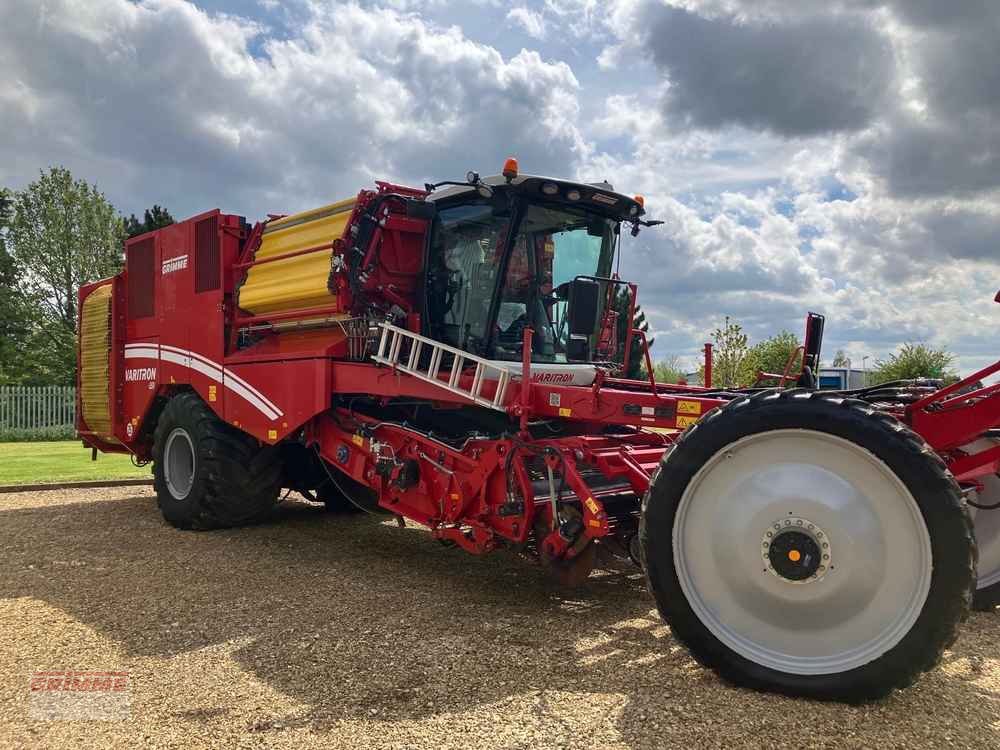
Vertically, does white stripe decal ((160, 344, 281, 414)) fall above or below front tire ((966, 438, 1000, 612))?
above

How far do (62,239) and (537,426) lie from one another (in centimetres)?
3139

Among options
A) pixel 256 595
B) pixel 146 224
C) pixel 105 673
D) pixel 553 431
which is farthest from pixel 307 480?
pixel 146 224

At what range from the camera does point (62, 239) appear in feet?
103

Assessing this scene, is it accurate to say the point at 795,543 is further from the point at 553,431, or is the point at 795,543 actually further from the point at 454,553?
the point at 454,553

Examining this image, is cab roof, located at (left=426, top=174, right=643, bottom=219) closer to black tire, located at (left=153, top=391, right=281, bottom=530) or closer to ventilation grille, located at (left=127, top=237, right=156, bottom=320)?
black tire, located at (left=153, top=391, right=281, bottom=530)

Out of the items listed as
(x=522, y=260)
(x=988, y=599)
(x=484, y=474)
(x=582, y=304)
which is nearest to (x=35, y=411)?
(x=522, y=260)

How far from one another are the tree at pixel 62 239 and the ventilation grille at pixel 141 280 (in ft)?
79.3

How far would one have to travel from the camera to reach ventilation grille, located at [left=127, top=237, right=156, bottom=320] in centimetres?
867

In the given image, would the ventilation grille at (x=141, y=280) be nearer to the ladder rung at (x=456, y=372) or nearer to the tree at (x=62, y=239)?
the ladder rung at (x=456, y=372)

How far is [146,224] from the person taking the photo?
110ft

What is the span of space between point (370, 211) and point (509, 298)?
4.79 feet

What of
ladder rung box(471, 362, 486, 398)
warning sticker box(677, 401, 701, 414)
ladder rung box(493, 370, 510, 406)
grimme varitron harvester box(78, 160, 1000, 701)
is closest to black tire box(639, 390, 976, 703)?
grimme varitron harvester box(78, 160, 1000, 701)

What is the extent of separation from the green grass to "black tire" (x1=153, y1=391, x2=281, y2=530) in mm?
4537

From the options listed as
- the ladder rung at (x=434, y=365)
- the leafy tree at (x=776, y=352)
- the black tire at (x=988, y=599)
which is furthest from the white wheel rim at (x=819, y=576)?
the leafy tree at (x=776, y=352)
